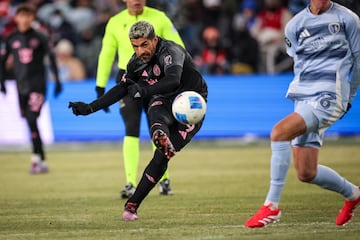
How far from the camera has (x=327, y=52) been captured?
8.78 m

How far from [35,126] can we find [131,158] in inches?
208

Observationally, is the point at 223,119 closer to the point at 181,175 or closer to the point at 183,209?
the point at 181,175

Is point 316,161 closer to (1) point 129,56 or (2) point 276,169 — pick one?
(2) point 276,169

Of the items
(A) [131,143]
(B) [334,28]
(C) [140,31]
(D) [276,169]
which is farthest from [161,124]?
(A) [131,143]

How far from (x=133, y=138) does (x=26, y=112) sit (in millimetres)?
5398

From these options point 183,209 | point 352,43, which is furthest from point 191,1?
point 352,43

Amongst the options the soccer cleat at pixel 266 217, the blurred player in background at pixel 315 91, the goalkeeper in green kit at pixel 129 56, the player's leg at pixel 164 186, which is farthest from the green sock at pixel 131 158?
the soccer cleat at pixel 266 217

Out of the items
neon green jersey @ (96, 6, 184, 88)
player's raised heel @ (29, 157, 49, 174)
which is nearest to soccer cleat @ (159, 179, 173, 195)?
neon green jersey @ (96, 6, 184, 88)

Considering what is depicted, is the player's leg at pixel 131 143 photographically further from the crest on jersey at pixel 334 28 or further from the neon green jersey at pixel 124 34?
the crest on jersey at pixel 334 28

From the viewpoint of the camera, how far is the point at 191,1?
25.4 metres

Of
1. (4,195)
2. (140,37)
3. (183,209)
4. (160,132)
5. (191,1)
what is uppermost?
(140,37)

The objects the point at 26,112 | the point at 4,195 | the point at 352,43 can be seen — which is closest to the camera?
the point at 352,43

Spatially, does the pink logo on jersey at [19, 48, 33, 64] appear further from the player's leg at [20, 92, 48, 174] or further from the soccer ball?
the soccer ball

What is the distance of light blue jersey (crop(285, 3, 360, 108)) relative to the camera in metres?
8.73
